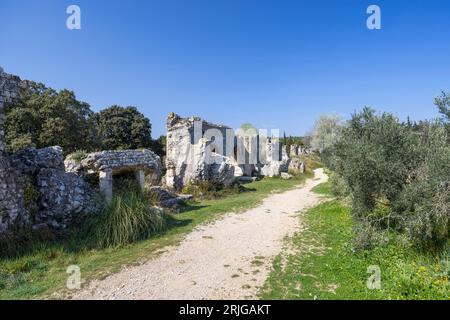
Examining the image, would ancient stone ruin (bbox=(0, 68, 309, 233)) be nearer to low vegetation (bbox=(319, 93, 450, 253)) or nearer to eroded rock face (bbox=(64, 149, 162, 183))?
eroded rock face (bbox=(64, 149, 162, 183))

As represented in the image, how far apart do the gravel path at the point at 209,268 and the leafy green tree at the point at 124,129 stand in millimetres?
24628

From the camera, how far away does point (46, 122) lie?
1992 centimetres

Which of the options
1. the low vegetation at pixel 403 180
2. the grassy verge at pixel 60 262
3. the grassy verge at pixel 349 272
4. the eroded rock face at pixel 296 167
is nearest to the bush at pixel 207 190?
the grassy verge at pixel 60 262

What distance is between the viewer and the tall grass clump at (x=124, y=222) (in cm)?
709

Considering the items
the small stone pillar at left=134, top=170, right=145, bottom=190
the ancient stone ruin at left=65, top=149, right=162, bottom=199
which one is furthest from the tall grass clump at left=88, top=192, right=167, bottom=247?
the small stone pillar at left=134, top=170, right=145, bottom=190

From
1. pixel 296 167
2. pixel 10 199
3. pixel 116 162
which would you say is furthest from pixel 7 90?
pixel 296 167

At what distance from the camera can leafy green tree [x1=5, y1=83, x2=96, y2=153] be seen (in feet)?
63.0

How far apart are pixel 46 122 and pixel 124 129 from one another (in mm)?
11593

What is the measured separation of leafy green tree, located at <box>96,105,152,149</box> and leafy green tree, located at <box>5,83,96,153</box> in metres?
8.05

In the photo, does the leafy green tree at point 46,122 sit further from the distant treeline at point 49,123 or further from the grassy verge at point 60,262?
the grassy verge at point 60,262

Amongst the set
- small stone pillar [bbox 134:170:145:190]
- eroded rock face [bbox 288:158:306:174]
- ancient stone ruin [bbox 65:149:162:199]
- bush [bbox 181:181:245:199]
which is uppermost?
ancient stone ruin [bbox 65:149:162:199]

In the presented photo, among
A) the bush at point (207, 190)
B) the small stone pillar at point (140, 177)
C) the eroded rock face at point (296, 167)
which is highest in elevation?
the small stone pillar at point (140, 177)
